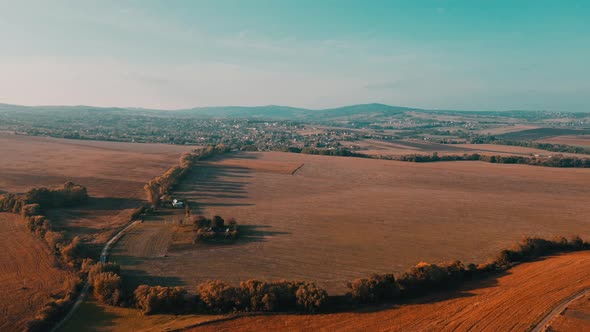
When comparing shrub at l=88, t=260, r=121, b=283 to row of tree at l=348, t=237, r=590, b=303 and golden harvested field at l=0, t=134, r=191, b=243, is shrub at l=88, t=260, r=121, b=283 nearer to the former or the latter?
golden harvested field at l=0, t=134, r=191, b=243

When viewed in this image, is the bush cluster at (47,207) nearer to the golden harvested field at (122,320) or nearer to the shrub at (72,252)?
the shrub at (72,252)

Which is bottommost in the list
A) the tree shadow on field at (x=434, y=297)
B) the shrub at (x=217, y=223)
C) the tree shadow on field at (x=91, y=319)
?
the tree shadow on field at (x=91, y=319)

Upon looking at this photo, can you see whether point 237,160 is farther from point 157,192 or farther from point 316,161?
point 157,192

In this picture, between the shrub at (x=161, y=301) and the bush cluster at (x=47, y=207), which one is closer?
the shrub at (x=161, y=301)

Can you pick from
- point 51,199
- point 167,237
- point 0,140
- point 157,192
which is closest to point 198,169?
point 157,192

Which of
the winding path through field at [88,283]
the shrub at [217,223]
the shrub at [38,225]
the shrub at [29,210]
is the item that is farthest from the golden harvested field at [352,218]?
the shrub at [29,210]

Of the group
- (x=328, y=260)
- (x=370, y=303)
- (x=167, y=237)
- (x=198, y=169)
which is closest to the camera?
(x=370, y=303)

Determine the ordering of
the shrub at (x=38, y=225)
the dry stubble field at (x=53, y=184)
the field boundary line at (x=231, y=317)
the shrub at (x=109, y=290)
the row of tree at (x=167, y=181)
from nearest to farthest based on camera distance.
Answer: the field boundary line at (x=231, y=317)
the shrub at (x=109, y=290)
the dry stubble field at (x=53, y=184)
the shrub at (x=38, y=225)
the row of tree at (x=167, y=181)
